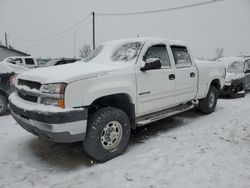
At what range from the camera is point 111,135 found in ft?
11.7

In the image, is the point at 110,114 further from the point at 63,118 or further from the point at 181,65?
the point at 181,65

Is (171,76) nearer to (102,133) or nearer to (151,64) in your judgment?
(151,64)

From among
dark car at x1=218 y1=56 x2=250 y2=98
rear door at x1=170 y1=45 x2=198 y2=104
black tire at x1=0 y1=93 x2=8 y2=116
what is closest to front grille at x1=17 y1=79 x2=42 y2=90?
rear door at x1=170 y1=45 x2=198 y2=104

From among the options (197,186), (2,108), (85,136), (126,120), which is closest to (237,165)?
(197,186)

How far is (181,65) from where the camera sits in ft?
16.2

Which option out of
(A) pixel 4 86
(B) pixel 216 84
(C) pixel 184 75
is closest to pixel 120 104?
(C) pixel 184 75

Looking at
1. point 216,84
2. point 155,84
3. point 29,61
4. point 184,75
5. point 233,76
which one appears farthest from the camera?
point 29,61

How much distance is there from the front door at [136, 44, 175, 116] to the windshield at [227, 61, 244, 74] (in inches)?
241

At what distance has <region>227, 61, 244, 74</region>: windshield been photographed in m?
9.55

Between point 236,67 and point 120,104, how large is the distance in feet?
25.1

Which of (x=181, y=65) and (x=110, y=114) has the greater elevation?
(x=181, y=65)

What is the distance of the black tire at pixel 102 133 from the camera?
330cm

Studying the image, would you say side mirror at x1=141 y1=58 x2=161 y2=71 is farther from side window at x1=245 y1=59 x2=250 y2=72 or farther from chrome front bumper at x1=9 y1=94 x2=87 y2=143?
side window at x1=245 y1=59 x2=250 y2=72

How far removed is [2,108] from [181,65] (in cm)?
481
